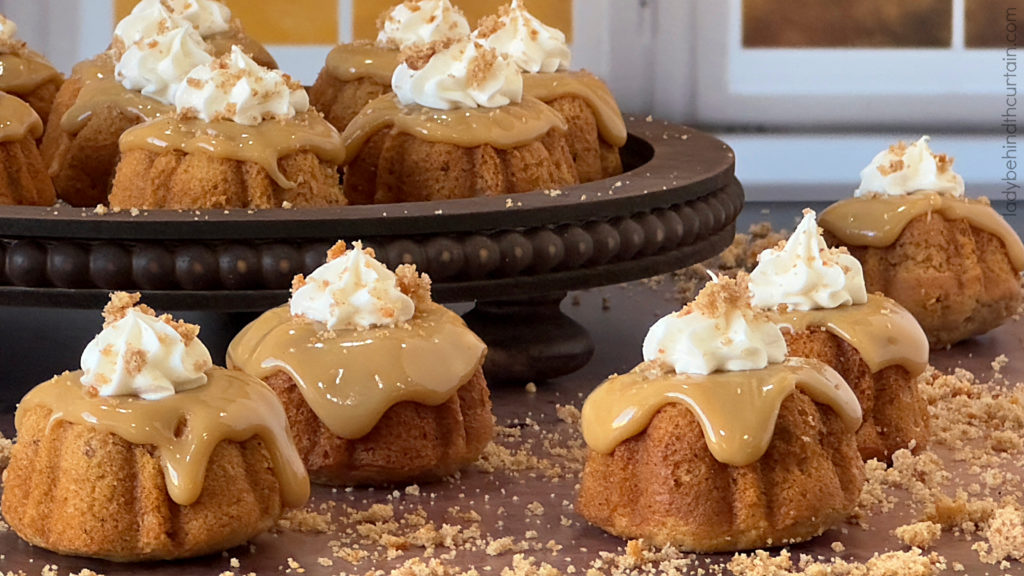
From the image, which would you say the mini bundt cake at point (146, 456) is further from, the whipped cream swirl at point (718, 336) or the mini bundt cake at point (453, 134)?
the mini bundt cake at point (453, 134)

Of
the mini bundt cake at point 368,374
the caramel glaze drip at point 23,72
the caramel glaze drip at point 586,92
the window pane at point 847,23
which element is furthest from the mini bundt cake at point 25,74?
the window pane at point 847,23

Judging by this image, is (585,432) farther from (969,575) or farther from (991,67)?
(991,67)

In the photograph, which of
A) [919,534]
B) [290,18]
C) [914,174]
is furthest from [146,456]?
[290,18]

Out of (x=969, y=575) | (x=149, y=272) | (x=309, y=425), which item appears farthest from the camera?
(x=149, y=272)

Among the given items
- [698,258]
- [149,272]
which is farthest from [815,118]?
[149,272]

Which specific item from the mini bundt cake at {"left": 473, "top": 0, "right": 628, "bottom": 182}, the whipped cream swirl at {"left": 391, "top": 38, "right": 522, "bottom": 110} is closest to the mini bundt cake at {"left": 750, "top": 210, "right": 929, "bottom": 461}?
the whipped cream swirl at {"left": 391, "top": 38, "right": 522, "bottom": 110}
